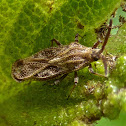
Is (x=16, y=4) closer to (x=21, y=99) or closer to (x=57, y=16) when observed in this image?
(x=57, y=16)

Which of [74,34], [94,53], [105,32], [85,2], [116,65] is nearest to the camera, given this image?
[116,65]

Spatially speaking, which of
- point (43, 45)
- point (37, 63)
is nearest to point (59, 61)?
point (37, 63)

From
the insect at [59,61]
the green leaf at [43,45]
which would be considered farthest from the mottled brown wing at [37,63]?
the green leaf at [43,45]

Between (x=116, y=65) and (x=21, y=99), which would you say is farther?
(x=21, y=99)

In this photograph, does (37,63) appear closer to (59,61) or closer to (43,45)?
(59,61)

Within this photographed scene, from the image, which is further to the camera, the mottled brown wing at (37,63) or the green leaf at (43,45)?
the mottled brown wing at (37,63)

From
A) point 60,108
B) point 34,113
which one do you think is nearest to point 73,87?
point 60,108

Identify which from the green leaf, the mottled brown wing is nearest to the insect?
the mottled brown wing

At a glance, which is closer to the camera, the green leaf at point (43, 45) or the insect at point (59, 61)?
the green leaf at point (43, 45)

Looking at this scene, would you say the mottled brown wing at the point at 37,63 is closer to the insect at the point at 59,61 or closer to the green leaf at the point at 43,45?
the insect at the point at 59,61
